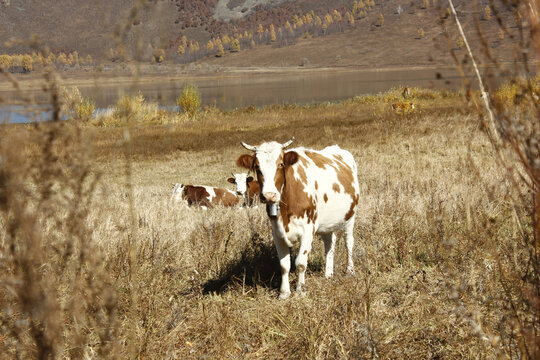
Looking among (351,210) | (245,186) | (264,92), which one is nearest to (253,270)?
(351,210)

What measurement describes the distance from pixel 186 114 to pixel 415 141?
1970 centimetres

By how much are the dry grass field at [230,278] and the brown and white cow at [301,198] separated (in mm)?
298

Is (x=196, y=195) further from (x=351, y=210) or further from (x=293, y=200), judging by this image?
(x=293, y=200)

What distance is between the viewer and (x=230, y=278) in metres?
5.48

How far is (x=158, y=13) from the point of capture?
1.67 m

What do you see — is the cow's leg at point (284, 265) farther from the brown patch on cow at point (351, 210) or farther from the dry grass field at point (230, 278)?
the brown patch on cow at point (351, 210)

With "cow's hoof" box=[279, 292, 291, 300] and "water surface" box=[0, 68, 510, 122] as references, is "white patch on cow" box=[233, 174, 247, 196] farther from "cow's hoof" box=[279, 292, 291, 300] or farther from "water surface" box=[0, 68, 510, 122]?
"cow's hoof" box=[279, 292, 291, 300]

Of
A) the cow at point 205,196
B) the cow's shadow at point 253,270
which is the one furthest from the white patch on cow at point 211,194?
the cow's shadow at point 253,270

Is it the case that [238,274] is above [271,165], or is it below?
below

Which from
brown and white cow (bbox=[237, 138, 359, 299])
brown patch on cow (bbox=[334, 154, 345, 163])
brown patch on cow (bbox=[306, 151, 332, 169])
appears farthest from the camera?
brown patch on cow (bbox=[334, 154, 345, 163])

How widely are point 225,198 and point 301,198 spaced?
265 inches

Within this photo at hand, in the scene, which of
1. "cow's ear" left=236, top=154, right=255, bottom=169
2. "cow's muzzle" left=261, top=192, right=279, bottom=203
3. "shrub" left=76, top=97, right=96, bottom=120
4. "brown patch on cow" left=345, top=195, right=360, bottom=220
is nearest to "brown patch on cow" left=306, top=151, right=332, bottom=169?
"brown patch on cow" left=345, top=195, right=360, bottom=220

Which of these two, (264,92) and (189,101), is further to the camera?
(264,92)

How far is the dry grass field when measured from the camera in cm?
193
